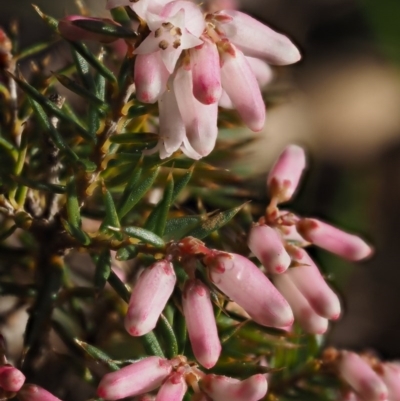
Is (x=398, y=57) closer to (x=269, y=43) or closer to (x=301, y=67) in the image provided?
(x=301, y=67)

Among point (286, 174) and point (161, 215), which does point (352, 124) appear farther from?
point (161, 215)

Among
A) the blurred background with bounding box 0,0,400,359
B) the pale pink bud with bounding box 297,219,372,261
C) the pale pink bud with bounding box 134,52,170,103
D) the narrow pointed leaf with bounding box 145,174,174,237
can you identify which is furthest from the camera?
the blurred background with bounding box 0,0,400,359

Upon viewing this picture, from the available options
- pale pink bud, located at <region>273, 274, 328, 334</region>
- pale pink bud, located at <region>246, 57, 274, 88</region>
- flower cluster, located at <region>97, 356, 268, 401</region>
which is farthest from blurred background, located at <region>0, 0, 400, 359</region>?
flower cluster, located at <region>97, 356, 268, 401</region>

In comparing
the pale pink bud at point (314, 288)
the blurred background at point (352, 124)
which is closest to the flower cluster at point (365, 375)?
the pale pink bud at point (314, 288)

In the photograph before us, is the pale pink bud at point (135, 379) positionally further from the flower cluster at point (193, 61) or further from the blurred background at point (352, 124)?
the blurred background at point (352, 124)

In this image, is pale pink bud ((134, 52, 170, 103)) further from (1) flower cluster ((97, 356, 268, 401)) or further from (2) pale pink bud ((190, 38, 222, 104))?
(1) flower cluster ((97, 356, 268, 401))

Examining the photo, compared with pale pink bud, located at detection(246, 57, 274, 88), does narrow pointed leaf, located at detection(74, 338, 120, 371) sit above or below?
below
